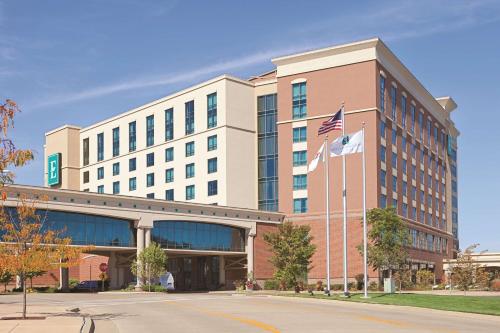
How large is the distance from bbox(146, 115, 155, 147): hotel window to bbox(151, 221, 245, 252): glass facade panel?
887 inches

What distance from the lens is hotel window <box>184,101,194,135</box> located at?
86.0 m

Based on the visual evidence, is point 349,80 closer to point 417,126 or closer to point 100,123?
point 417,126

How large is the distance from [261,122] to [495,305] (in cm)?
4930

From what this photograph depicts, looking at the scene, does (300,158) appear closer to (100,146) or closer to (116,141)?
(116,141)

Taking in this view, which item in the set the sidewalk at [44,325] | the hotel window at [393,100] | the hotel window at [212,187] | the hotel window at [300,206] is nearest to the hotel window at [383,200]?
the hotel window at [300,206]

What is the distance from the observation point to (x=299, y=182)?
77938mm

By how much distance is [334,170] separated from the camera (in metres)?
75.4

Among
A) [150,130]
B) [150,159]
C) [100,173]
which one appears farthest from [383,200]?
[100,173]

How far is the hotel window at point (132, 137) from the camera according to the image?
311 feet

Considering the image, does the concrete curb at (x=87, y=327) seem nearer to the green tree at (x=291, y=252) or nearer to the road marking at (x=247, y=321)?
the road marking at (x=247, y=321)

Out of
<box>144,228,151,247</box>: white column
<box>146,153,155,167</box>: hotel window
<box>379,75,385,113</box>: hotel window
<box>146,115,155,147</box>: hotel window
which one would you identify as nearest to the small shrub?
<box>144,228,151,247</box>: white column

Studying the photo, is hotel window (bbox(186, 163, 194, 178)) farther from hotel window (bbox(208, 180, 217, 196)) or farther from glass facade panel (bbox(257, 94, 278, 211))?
glass facade panel (bbox(257, 94, 278, 211))

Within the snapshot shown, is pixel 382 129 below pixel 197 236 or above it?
above

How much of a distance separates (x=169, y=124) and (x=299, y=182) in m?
20.2
